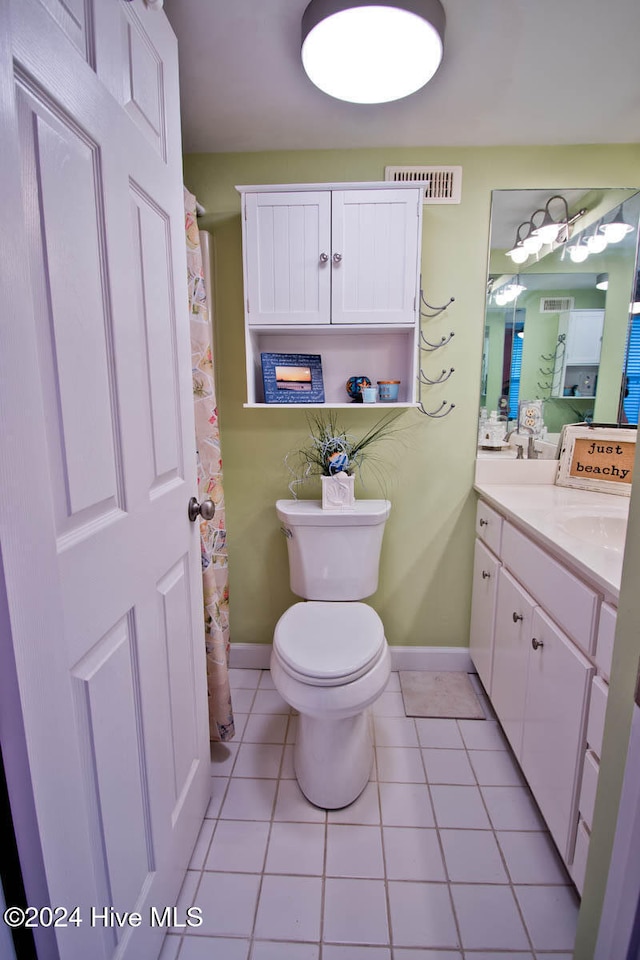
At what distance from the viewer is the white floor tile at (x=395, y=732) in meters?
1.55

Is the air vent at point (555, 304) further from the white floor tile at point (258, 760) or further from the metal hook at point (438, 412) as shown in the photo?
the white floor tile at point (258, 760)

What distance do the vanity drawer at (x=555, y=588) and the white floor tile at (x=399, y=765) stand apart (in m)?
0.74

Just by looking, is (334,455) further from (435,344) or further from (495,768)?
(495,768)

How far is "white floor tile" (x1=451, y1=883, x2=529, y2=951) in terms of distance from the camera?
984 mm

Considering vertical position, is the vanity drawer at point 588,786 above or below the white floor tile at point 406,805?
above

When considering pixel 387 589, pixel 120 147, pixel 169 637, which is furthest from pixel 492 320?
pixel 169 637

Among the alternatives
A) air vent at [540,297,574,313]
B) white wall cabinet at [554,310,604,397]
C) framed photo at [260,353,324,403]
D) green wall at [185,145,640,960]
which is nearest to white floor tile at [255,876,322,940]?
green wall at [185,145,640,960]

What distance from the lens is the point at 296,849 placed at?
1185 millimetres

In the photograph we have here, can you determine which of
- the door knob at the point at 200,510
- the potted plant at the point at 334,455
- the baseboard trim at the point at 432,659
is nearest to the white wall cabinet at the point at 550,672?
the baseboard trim at the point at 432,659

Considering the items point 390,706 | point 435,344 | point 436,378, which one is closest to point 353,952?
point 390,706

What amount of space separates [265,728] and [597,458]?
1.67 metres

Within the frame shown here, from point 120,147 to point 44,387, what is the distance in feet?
1.61

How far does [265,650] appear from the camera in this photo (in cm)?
197

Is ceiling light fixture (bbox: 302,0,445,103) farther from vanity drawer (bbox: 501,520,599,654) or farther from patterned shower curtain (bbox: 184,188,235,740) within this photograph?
vanity drawer (bbox: 501,520,599,654)
